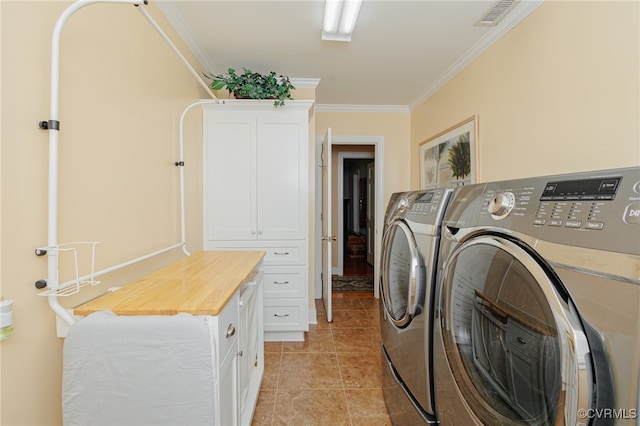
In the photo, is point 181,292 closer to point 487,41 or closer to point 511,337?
point 511,337

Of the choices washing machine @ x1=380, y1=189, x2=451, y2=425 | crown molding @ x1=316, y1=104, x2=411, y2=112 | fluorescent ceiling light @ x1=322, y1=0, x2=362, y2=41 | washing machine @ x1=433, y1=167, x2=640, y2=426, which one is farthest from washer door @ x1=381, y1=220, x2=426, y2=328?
crown molding @ x1=316, y1=104, x2=411, y2=112

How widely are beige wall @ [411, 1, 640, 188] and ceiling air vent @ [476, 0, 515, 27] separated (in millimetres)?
131

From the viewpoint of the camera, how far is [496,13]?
1843 millimetres

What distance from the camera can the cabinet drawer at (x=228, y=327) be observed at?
3.25 ft

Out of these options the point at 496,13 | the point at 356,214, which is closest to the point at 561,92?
the point at 496,13

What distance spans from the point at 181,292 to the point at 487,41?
2.63 meters

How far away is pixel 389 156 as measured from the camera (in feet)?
12.3

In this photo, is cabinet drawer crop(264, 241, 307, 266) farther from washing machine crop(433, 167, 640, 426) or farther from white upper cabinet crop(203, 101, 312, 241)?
washing machine crop(433, 167, 640, 426)

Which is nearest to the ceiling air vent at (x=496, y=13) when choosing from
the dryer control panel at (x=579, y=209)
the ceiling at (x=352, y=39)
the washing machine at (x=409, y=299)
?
the ceiling at (x=352, y=39)

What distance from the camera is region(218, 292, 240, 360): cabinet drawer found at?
0.99m

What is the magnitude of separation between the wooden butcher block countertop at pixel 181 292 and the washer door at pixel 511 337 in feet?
2.71

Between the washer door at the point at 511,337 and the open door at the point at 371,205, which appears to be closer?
the washer door at the point at 511,337

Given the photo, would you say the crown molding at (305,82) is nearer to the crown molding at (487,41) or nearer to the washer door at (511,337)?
the crown molding at (487,41)

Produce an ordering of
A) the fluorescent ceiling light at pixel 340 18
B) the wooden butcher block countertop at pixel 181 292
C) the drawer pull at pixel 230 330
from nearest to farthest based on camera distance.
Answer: the wooden butcher block countertop at pixel 181 292
the drawer pull at pixel 230 330
the fluorescent ceiling light at pixel 340 18
